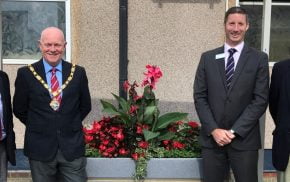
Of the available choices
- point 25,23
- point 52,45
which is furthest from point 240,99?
point 25,23

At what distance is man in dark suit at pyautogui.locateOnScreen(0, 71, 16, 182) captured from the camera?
3.32m

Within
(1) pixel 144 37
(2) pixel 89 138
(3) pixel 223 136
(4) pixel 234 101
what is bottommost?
(2) pixel 89 138

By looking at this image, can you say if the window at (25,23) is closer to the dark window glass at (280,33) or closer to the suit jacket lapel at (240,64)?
the dark window glass at (280,33)

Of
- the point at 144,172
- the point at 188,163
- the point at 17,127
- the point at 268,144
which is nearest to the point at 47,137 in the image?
the point at 144,172

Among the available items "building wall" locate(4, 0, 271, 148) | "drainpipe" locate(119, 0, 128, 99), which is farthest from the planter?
"building wall" locate(4, 0, 271, 148)

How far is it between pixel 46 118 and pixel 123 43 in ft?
8.35

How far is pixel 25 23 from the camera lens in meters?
6.11

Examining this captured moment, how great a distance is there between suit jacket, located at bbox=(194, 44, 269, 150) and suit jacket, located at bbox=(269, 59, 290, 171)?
103mm

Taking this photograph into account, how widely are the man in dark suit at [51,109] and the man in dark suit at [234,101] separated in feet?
3.18

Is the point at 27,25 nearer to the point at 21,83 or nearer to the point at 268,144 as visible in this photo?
the point at 21,83

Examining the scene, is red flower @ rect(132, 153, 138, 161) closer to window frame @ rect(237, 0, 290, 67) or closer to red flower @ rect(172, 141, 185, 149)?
red flower @ rect(172, 141, 185, 149)

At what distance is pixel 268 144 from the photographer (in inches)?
252

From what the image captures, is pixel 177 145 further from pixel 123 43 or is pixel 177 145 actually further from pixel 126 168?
pixel 123 43

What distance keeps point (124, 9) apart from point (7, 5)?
5.48ft
